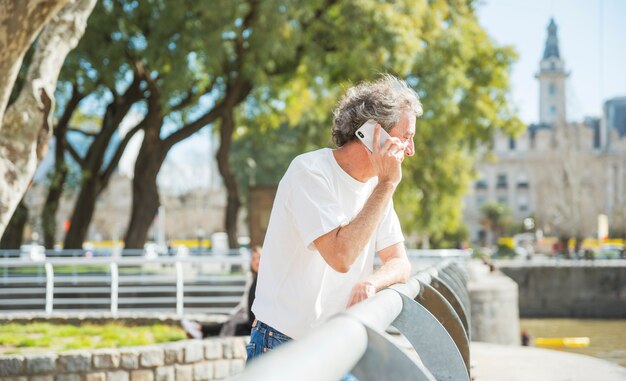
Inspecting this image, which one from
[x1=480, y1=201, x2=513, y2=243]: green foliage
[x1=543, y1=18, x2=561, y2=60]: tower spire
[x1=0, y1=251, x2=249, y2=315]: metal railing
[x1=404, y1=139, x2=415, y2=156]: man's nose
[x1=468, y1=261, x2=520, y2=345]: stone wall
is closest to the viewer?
[x1=404, y1=139, x2=415, y2=156]: man's nose

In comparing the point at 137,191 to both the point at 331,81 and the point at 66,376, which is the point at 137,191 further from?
the point at 66,376

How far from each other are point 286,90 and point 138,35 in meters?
6.99

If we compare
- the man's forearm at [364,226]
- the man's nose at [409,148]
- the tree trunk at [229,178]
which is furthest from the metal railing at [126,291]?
the man's forearm at [364,226]

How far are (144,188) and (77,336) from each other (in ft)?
47.9

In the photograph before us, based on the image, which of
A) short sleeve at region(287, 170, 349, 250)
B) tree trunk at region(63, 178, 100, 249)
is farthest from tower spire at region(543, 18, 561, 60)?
short sleeve at region(287, 170, 349, 250)

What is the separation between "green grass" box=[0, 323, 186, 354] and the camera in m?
9.38

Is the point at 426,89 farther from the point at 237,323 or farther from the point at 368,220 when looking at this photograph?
the point at 368,220

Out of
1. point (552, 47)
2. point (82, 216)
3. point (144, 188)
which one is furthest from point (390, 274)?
point (552, 47)

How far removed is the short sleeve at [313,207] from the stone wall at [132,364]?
15.6 ft

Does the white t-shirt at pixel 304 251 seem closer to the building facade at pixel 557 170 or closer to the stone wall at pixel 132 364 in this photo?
the stone wall at pixel 132 364

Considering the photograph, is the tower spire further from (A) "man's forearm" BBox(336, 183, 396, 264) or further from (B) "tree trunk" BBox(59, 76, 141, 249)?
(A) "man's forearm" BBox(336, 183, 396, 264)

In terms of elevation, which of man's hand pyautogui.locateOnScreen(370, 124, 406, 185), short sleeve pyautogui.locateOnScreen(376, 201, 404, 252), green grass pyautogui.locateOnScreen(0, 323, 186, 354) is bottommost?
green grass pyautogui.locateOnScreen(0, 323, 186, 354)

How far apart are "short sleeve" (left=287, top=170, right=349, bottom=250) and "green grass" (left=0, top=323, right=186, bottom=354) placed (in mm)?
6620

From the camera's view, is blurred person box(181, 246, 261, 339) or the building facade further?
the building facade
